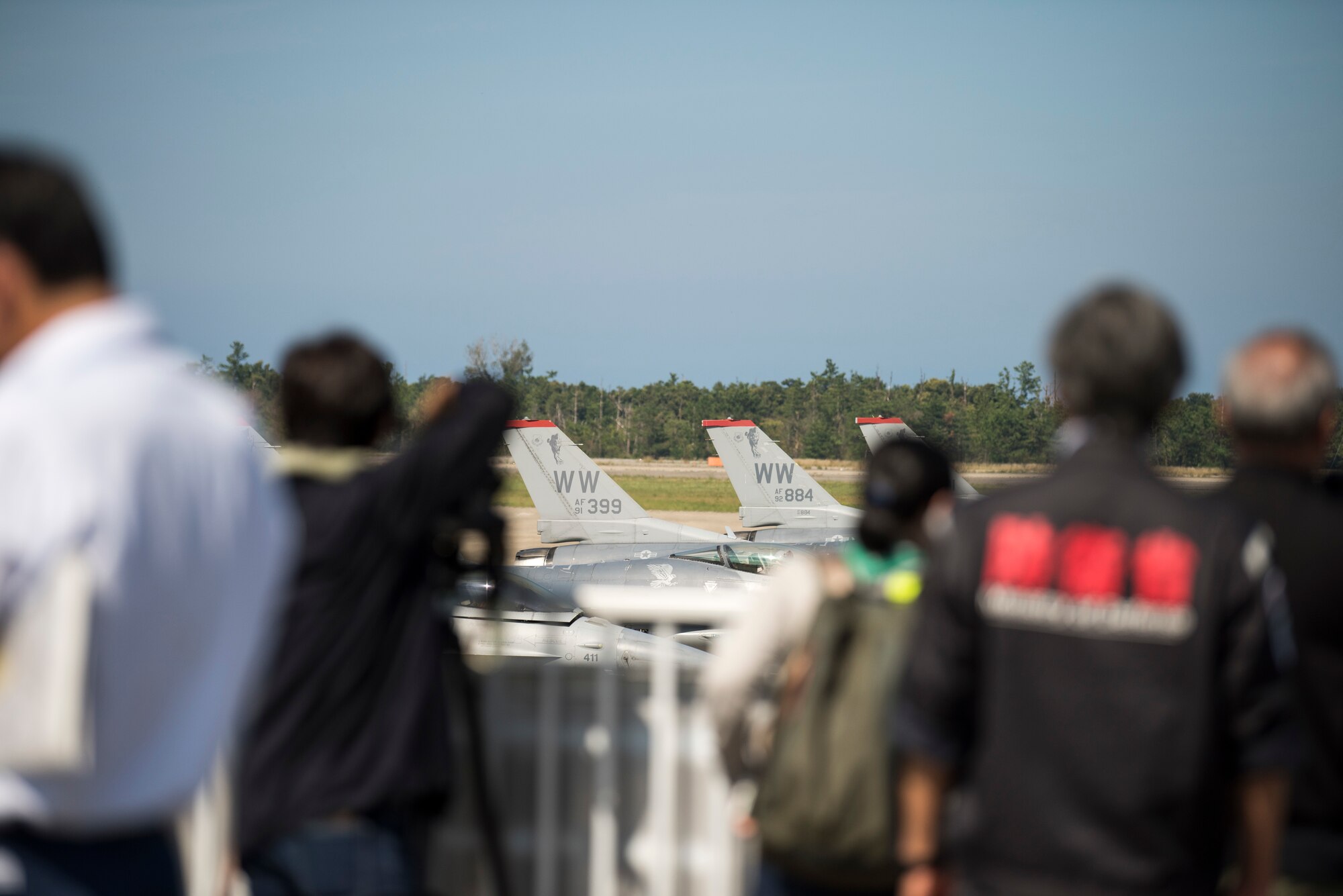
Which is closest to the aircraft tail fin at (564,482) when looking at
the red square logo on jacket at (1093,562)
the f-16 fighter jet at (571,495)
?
the f-16 fighter jet at (571,495)

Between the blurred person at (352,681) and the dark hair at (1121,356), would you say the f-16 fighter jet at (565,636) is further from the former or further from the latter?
Answer: the dark hair at (1121,356)

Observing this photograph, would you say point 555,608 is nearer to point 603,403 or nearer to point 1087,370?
point 1087,370

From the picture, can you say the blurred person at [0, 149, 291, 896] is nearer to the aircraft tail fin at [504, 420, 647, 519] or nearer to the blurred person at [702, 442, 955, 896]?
the blurred person at [702, 442, 955, 896]

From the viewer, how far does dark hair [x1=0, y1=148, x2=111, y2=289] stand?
5.32 feet

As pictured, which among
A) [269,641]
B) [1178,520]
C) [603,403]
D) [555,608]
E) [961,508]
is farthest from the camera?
[603,403]

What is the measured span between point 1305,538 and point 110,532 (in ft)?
6.97

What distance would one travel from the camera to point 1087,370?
198 cm

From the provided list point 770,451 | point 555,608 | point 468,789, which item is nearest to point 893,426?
point 770,451

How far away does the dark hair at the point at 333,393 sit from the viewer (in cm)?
250

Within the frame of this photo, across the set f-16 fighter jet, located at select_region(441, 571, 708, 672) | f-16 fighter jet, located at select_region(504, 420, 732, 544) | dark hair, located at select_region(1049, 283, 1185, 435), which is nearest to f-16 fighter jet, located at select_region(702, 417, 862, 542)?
f-16 fighter jet, located at select_region(504, 420, 732, 544)

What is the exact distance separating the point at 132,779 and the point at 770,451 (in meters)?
28.7

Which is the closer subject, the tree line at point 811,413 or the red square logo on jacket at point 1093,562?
the red square logo on jacket at point 1093,562

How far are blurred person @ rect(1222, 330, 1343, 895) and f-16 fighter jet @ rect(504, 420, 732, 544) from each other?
81.9 ft

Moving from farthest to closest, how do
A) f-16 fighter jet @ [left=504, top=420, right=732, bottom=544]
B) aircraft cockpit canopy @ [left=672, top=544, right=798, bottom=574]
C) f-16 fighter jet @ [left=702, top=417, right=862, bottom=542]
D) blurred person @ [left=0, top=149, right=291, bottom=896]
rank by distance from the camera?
1. f-16 fighter jet @ [left=702, top=417, right=862, bottom=542]
2. f-16 fighter jet @ [left=504, top=420, right=732, bottom=544]
3. aircraft cockpit canopy @ [left=672, top=544, right=798, bottom=574]
4. blurred person @ [left=0, top=149, right=291, bottom=896]
